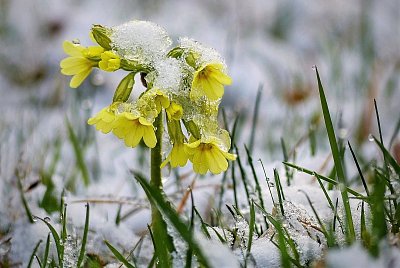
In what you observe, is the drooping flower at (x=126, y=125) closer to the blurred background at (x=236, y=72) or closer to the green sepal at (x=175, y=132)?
the green sepal at (x=175, y=132)

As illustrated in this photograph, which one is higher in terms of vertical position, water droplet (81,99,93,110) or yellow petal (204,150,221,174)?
water droplet (81,99,93,110)

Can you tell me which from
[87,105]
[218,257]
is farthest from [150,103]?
[87,105]

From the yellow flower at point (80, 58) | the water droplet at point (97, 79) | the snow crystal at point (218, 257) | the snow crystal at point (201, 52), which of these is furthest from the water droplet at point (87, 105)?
the snow crystal at point (218, 257)

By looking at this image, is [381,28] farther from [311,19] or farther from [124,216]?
[124,216]

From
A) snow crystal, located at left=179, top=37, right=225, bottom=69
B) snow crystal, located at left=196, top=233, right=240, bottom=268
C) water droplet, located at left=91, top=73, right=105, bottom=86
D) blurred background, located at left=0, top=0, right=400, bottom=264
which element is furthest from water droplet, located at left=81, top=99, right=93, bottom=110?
snow crystal, located at left=196, top=233, right=240, bottom=268

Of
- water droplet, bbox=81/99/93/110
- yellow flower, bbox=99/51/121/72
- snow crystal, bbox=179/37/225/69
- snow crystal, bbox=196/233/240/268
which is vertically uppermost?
water droplet, bbox=81/99/93/110

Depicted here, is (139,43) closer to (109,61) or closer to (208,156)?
Answer: (109,61)

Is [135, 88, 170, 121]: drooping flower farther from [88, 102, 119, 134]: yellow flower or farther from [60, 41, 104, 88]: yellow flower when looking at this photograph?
[60, 41, 104, 88]: yellow flower
